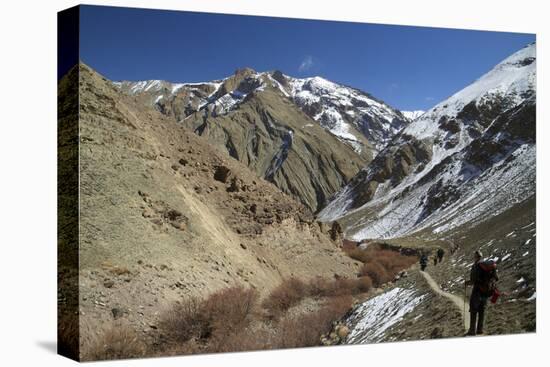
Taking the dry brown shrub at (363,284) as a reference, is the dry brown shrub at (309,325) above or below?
below

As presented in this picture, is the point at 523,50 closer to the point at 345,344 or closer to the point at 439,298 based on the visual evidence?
the point at 439,298

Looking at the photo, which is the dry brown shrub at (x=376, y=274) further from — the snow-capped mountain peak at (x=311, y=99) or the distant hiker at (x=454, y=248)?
the snow-capped mountain peak at (x=311, y=99)

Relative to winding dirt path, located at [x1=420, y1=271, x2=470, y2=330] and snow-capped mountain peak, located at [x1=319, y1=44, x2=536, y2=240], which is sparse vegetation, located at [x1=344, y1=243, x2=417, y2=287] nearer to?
winding dirt path, located at [x1=420, y1=271, x2=470, y2=330]

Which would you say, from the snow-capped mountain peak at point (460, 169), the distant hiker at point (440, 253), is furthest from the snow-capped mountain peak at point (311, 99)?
the distant hiker at point (440, 253)

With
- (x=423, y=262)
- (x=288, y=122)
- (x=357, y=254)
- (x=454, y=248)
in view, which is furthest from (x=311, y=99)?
(x=454, y=248)

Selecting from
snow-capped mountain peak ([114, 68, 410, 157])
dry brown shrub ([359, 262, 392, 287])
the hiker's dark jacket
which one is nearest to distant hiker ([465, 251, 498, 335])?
the hiker's dark jacket

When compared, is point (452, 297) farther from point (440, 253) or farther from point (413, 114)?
point (413, 114)
